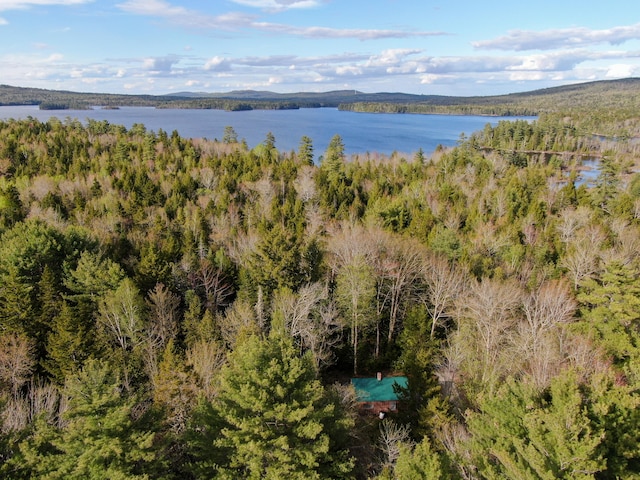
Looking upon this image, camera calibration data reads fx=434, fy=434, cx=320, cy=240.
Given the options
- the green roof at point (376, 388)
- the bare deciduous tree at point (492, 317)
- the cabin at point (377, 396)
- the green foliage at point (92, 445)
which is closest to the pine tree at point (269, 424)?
the green foliage at point (92, 445)

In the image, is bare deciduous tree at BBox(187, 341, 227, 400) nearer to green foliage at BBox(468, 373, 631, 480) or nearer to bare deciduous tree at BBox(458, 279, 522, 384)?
green foliage at BBox(468, 373, 631, 480)

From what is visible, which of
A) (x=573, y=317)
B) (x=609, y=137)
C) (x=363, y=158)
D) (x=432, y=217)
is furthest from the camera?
(x=609, y=137)

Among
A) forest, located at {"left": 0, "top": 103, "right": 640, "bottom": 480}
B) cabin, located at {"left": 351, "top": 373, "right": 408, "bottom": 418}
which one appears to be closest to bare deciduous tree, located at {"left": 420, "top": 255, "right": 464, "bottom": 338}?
forest, located at {"left": 0, "top": 103, "right": 640, "bottom": 480}

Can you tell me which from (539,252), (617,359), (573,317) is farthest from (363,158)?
(617,359)

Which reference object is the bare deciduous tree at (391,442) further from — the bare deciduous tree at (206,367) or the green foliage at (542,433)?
the bare deciduous tree at (206,367)

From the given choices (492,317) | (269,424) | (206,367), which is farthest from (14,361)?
(492,317)

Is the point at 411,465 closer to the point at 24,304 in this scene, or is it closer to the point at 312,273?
the point at 312,273

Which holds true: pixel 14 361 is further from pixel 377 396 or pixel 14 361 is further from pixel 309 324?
pixel 377 396
